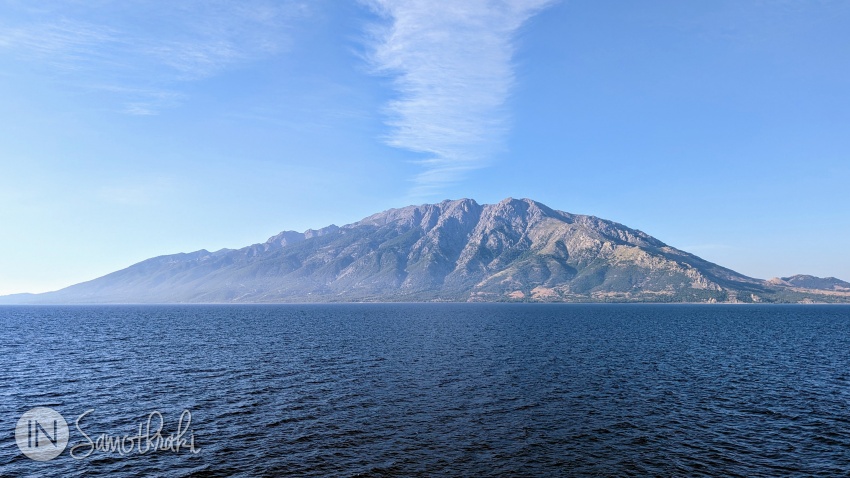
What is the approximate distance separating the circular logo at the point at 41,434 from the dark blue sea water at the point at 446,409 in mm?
1138

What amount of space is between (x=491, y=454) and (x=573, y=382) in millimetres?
36475

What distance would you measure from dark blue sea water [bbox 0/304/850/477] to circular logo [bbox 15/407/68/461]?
1.14 m

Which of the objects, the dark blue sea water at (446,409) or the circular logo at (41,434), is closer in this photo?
the dark blue sea water at (446,409)

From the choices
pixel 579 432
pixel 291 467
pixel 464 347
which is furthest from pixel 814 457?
pixel 464 347

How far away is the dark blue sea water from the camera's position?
41031 mm

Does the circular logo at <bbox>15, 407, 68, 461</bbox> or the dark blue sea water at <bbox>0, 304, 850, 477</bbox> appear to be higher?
the circular logo at <bbox>15, 407, 68, 461</bbox>

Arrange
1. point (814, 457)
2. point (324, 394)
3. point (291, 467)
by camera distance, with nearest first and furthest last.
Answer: point (291, 467)
point (814, 457)
point (324, 394)

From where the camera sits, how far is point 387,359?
97.2 m

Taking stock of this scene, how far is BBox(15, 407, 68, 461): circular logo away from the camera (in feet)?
142

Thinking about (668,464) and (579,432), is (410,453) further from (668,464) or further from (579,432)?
(668,464)

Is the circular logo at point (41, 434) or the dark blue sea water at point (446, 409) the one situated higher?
the circular logo at point (41, 434)

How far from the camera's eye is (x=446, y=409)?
5753 cm

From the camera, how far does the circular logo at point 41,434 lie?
4325 centimetres

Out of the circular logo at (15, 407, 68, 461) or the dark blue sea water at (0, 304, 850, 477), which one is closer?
the dark blue sea water at (0, 304, 850, 477)
